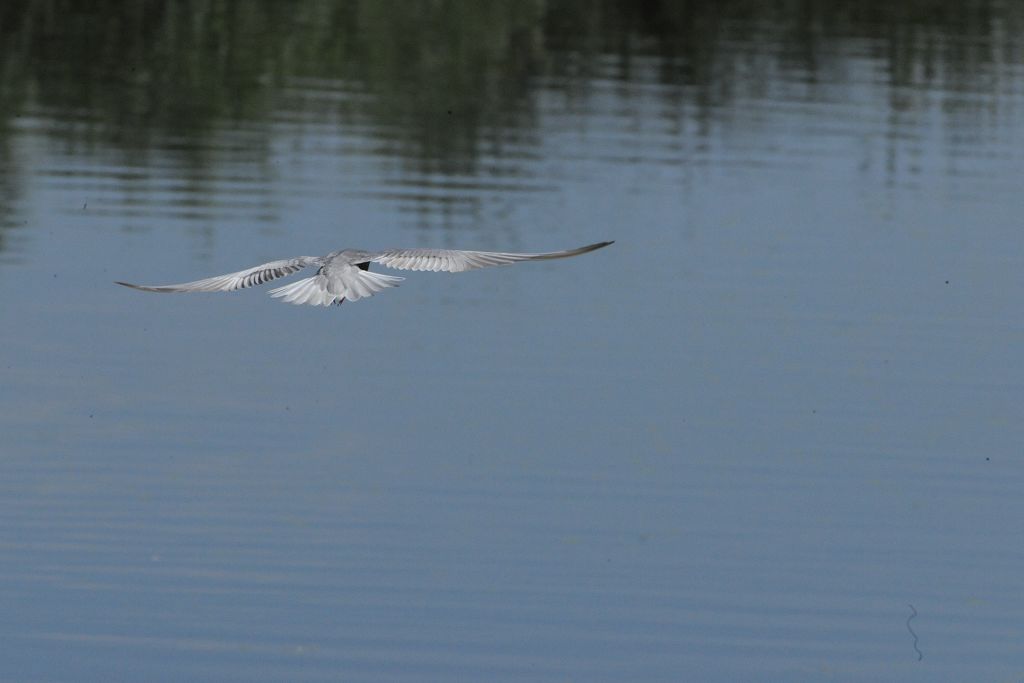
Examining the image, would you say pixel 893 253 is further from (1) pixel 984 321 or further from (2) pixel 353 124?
(2) pixel 353 124

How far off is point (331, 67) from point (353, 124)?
148 inches

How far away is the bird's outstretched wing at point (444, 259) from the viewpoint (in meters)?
10.7

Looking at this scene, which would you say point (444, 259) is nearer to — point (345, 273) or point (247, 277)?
point (345, 273)

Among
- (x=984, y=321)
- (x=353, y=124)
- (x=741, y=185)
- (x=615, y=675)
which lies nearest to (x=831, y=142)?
(x=741, y=185)

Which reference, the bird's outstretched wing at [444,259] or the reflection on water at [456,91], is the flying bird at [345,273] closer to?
the bird's outstretched wing at [444,259]

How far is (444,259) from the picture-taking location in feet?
36.2

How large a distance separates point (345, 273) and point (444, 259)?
501 millimetres

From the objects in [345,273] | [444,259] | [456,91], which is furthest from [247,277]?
[456,91]

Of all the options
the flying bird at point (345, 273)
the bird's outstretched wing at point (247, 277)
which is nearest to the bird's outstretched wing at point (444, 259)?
the flying bird at point (345, 273)

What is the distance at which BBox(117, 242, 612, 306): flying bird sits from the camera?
10.6 meters

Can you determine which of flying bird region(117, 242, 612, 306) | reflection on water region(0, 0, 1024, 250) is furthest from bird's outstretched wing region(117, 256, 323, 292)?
reflection on water region(0, 0, 1024, 250)

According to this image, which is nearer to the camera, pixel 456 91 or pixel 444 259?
pixel 444 259

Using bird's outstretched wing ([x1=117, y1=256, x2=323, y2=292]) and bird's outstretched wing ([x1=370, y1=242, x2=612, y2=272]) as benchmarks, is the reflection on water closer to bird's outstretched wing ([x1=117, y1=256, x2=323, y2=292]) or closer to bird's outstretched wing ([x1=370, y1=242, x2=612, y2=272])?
bird's outstretched wing ([x1=117, y1=256, x2=323, y2=292])

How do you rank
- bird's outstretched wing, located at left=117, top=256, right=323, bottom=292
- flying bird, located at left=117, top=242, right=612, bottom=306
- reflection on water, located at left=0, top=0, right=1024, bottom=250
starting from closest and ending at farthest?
flying bird, located at left=117, top=242, right=612, bottom=306, bird's outstretched wing, located at left=117, top=256, right=323, bottom=292, reflection on water, located at left=0, top=0, right=1024, bottom=250
